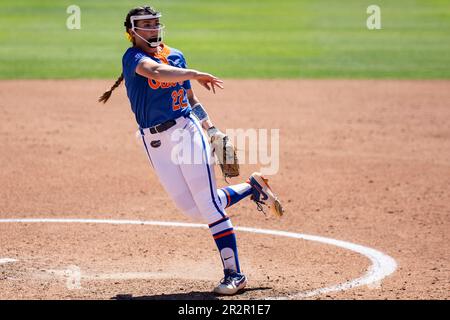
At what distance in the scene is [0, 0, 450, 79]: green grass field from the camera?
20.9 m

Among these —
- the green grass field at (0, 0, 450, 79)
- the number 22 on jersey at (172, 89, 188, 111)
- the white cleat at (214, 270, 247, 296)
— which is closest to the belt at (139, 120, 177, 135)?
the number 22 on jersey at (172, 89, 188, 111)

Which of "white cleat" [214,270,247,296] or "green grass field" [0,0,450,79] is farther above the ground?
"white cleat" [214,270,247,296]

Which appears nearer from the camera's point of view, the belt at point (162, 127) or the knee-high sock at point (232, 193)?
the belt at point (162, 127)

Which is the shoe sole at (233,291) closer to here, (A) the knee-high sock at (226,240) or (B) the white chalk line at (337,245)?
(A) the knee-high sock at (226,240)

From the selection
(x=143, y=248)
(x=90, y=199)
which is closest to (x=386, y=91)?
(x=90, y=199)

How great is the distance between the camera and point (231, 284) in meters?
6.61

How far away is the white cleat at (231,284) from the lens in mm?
6570

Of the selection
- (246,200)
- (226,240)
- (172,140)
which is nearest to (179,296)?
(226,240)

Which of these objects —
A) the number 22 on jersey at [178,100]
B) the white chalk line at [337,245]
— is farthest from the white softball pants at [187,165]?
the white chalk line at [337,245]

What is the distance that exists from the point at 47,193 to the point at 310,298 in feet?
16.3

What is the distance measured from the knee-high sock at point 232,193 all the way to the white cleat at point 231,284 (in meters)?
0.57

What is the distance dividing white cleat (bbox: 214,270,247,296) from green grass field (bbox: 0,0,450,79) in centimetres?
1332

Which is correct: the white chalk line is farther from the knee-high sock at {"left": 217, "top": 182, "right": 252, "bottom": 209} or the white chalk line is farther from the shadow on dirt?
the knee-high sock at {"left": 217, "top": 182, "right": 252, "bottom": 209}

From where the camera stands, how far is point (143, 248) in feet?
27.4
